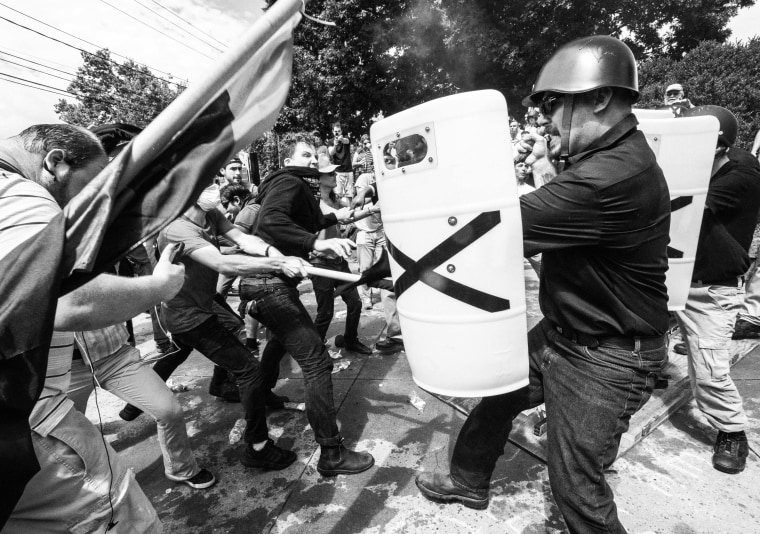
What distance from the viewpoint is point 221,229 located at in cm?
290

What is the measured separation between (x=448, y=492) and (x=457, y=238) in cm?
150

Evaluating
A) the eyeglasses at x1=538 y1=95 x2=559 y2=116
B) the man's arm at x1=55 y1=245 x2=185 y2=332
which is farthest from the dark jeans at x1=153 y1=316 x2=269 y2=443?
the eyeglasses at x1=538 y1=95 x2=559 y2=116

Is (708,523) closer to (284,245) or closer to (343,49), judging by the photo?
(284,245)

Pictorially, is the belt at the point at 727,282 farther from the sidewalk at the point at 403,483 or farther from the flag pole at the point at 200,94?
the flag pole at the point at 200,94

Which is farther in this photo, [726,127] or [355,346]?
[355,346]

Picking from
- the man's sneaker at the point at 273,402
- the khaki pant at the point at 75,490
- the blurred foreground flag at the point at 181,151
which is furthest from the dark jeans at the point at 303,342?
the blurred foreground flag at the point at 181,151

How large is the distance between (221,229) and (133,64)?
37.5 meters

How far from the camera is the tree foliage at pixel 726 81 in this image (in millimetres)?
8375

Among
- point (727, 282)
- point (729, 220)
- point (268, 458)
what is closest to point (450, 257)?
point (268, 458)

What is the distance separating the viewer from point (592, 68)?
151 cm

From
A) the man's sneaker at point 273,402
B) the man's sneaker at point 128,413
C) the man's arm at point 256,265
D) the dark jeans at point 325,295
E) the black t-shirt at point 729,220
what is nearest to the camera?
the man's arm at point 256,265

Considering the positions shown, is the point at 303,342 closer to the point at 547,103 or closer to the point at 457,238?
the point at 457,238

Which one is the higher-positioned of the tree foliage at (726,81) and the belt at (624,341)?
the tree foliage at (726,81)

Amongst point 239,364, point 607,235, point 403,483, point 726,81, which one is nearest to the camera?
point 607,235
